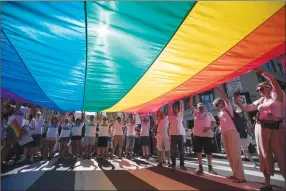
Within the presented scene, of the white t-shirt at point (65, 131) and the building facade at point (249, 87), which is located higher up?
the building facade at point (249, 87)

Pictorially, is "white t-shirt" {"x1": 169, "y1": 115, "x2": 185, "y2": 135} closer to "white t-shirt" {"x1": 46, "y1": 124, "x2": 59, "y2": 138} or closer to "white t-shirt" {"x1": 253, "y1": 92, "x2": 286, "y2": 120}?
"white t-shirt" {"x1": 253, "y1": 92, "x2": 286, "y2": 120}

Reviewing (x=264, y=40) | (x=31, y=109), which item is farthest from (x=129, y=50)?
(x=31, y=109)

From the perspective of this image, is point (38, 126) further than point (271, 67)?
No

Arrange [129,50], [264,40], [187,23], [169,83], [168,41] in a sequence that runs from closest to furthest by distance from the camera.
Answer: [187,23], [264,40], [168,41], [129,50], [169,83]

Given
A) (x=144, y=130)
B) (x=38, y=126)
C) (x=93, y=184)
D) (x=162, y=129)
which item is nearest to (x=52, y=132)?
(x=38, y=126)

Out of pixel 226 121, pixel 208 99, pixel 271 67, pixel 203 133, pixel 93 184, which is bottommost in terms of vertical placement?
pixel 93 184

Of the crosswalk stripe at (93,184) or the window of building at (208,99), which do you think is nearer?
the crosswalk stripe at (93,184)

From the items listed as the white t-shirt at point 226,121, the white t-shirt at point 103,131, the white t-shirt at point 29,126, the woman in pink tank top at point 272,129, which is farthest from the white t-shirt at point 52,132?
the woman in pink tank top at point 272,129

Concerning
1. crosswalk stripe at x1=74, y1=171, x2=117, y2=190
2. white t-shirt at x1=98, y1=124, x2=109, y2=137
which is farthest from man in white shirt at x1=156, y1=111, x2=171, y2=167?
white t-shirt at x1=98, y1=124, x2=109, y2=137

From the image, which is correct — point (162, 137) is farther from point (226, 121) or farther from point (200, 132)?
point (226, 121)

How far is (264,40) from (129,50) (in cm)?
195

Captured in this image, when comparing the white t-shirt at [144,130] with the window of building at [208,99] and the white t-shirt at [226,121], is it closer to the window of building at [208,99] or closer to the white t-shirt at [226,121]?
the white t-shirt at [226,121]

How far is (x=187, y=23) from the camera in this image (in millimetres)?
2576

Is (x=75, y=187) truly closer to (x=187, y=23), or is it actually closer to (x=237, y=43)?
(x=187, y=23)
